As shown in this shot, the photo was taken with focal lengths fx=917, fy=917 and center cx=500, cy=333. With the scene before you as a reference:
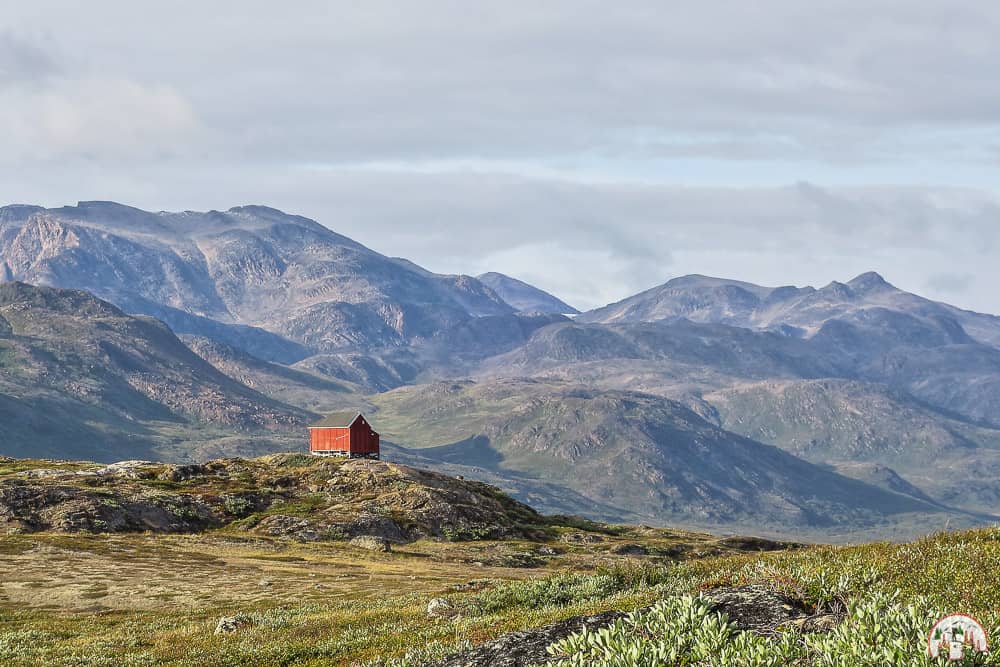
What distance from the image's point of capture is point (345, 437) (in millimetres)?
171250

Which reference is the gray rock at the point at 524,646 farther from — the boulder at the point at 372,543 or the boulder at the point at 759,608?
the boulder at the point at 372,543

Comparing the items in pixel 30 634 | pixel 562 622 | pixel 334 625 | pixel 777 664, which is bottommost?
pixel 30 634

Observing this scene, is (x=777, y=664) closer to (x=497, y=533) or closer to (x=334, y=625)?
(x=334, y=625)

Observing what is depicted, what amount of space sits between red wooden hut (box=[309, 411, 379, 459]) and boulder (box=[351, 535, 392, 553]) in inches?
2428

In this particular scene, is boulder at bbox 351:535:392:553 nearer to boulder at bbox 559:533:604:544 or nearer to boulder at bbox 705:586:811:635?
boulder at bbox 559:533:604:544

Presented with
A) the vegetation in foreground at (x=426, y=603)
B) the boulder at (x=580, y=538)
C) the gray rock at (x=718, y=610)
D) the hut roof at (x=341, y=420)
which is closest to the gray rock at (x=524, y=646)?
the gray rock at (x=718, y=610)

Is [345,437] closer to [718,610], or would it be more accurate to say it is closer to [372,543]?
[372,543]

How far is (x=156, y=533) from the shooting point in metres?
105

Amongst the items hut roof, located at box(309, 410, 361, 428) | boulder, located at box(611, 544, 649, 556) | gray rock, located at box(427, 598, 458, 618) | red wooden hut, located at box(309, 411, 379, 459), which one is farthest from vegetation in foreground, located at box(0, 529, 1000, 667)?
hut roof, located at box(309, 410, 361, 428)

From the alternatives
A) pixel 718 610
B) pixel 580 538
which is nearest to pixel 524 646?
pixel 718 610

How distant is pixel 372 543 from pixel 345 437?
2684 inches

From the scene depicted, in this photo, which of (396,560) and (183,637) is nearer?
(183,637)

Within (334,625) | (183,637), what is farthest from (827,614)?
(183,637)

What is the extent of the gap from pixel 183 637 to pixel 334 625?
21.8 ft
